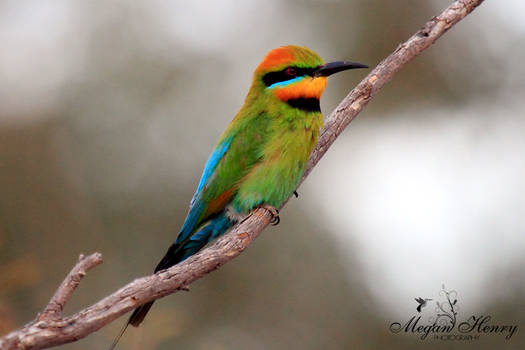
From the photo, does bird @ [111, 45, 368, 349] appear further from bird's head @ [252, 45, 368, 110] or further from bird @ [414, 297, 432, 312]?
bird @ [414, 297, 432, 312]

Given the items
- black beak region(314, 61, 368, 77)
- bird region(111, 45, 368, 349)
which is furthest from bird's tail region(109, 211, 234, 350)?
black beak region(314, 61, 368, 77)

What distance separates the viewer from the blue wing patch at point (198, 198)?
128 inches

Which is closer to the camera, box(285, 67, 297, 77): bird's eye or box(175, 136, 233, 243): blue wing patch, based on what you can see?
box(175, 136, 233, 243): blue wing patch

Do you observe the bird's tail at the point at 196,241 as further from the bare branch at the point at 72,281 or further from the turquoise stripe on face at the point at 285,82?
the bare branch at the point at 72,281

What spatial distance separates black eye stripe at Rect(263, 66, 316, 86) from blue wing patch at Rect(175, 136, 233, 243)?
1.24ft

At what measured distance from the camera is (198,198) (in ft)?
11.0

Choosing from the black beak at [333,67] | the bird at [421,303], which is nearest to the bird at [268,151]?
the black beak at [333,67]

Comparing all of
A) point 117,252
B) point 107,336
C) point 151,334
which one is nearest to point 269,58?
point 151,334

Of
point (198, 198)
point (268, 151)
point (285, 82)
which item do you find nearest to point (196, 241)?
point (198, 198)

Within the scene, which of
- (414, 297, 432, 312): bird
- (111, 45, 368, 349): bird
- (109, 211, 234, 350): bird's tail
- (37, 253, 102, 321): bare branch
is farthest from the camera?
(414, 297, 432, 312): bird

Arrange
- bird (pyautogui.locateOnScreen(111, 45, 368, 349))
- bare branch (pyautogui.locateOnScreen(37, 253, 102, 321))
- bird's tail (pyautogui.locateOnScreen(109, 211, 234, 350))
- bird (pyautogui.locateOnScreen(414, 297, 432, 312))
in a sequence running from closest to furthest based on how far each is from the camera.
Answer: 1. bare branch (pyautogui.locateOnScreen(37, 253, 102, 321))
2. bird's tail (pyautogui.locateOnScreen(109, 211, 234, 350))
3. bird (pyautogui.locateOnScreen(111, 45, 368, 349))
4. bird (pyautogui.locateOnScreen(414, 297, 432, 312))

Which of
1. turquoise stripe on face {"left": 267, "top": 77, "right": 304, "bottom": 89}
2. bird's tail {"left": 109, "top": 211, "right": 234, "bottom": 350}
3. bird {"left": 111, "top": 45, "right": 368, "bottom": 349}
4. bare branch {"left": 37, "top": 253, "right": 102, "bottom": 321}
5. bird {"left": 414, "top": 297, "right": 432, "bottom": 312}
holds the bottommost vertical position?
bird {"left": 414, "top": 297, "right": 432, "bottom": 312}

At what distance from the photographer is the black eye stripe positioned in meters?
3.36

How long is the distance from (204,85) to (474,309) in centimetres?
288
